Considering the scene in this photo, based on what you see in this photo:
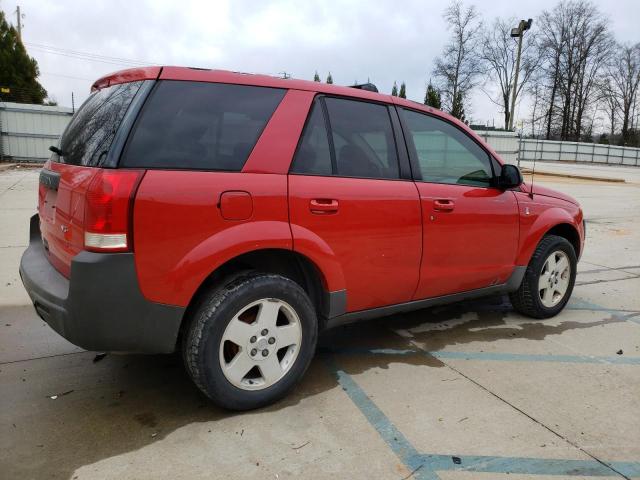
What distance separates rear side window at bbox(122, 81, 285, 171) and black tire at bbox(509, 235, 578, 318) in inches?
101

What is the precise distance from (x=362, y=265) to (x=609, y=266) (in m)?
4.85

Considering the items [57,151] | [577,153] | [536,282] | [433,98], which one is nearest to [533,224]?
[536,282]

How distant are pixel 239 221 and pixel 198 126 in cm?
52

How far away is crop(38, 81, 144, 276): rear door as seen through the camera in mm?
2404

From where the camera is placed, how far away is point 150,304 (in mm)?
2379

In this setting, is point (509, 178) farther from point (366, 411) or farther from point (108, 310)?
point (108, 310)

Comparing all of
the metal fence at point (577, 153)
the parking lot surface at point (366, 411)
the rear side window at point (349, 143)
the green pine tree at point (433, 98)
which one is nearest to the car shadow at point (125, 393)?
the parking lot surface at point (366, 411)

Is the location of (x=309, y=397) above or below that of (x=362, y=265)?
below

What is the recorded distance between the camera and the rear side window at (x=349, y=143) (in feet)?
9.41

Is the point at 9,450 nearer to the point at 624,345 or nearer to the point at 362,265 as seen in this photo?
the point at 362,265

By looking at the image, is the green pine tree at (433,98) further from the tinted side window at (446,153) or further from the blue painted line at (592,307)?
the tinted side window at (446,153)

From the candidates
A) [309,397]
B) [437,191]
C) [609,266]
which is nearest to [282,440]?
[309,397]

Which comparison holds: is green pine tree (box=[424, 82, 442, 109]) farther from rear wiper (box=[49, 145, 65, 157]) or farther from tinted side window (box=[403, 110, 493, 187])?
rear wiper (box=[49, 145, 65, 157])

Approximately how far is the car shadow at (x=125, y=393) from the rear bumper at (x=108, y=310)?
444 mm
